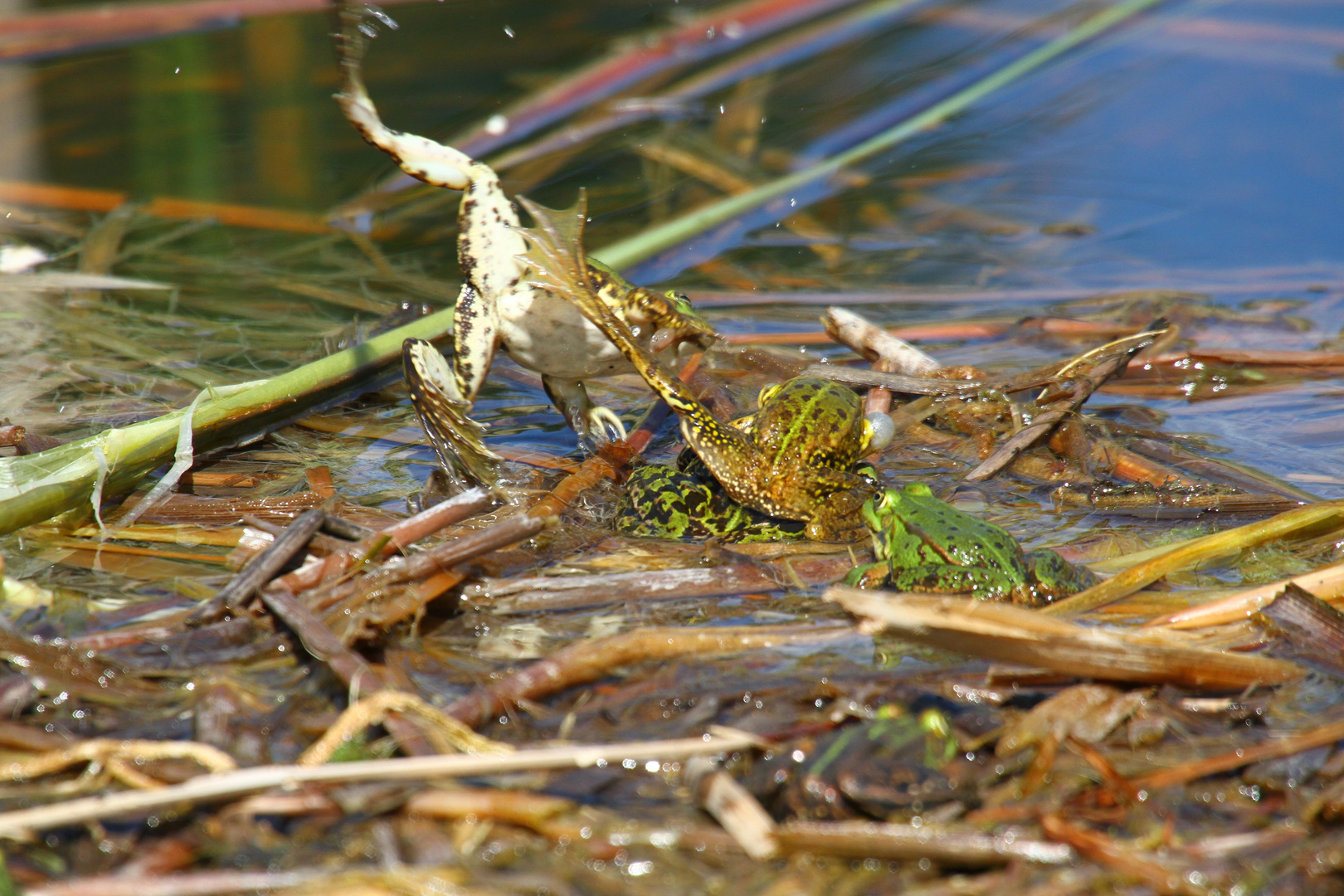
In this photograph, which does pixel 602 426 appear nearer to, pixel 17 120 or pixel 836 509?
pixel 836 509

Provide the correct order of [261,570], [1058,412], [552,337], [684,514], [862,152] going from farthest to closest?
[862,152]
[1058,412]
[552,337]
[684,514]
[261,570]

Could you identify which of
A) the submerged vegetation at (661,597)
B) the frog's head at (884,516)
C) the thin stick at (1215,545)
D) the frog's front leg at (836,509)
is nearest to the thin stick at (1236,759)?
the submerged vegetation at (661,597)

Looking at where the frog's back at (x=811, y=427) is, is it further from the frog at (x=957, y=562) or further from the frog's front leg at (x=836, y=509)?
the frog at (x=957, y=562)

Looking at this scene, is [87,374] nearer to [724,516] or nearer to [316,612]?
[316,612]

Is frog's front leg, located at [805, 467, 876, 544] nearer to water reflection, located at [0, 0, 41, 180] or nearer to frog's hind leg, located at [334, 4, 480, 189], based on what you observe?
frog's hind leg, located at [334, 4, 480, 189]

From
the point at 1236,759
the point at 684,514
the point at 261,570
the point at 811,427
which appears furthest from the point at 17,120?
the point at 1236,759

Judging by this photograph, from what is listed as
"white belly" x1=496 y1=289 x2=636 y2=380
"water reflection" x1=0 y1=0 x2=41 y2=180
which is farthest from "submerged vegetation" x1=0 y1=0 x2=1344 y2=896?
"water reflection" x1=0 y1=0 x2=41 y2=180
